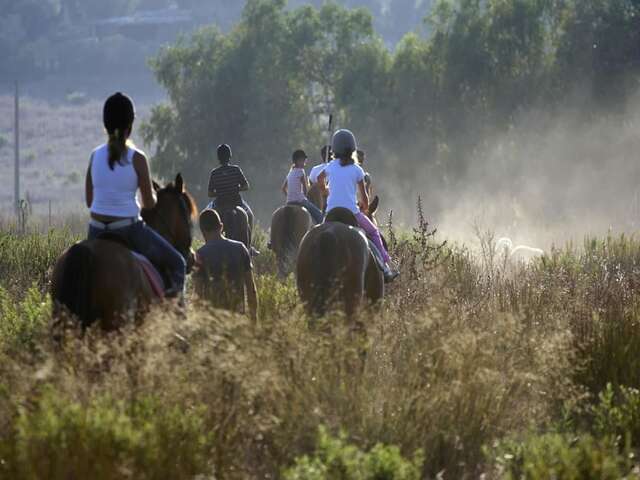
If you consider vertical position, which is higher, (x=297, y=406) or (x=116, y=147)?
(x=116, y=147)

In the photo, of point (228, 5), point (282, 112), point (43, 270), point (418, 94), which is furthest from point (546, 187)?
point (228, 5)

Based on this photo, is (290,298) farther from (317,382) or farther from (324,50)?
(324,50)

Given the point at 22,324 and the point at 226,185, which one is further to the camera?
the point at 226,185

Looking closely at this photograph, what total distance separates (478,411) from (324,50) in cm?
6345

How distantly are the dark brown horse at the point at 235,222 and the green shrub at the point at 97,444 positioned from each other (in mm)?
12247

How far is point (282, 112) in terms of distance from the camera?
6662cm

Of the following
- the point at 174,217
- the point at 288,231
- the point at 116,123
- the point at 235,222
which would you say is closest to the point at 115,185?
the point at 116,123

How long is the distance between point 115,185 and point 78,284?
1.03 m

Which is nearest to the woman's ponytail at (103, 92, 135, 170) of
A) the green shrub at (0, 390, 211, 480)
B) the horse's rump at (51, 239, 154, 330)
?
the horse's rump at (51, 239, 154, 330)

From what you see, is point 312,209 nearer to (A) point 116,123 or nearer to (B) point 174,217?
(B) point 174,217

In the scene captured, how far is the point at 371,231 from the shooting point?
1328 cm

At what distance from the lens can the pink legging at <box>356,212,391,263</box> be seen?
1321cm

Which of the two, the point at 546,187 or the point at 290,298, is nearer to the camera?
the point at 290,298

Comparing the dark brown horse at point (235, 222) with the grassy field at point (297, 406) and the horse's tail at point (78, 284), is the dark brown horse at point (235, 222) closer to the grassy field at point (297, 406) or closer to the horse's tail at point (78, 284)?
the grassy field at point (297, 406)
